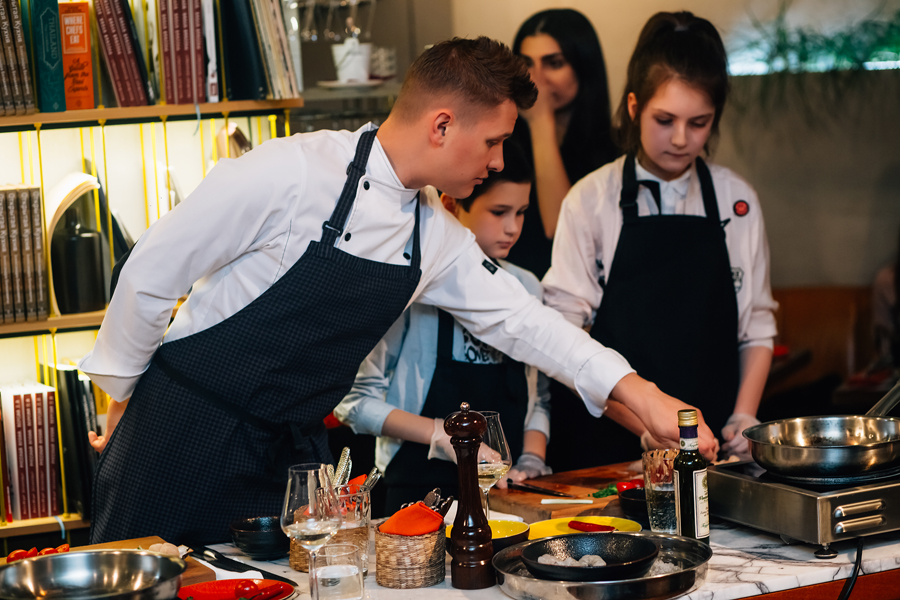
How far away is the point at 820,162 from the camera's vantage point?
397 cm

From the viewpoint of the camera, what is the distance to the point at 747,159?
3.92m

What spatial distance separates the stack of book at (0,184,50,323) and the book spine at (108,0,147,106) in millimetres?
370

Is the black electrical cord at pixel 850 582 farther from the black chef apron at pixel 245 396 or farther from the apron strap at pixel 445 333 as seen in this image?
the apron strap at pixel 445 333

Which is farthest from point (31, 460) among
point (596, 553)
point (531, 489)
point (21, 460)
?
point (596, 553)

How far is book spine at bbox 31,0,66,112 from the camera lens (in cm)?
252

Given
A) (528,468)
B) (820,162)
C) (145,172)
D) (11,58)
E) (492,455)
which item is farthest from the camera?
(820,162)

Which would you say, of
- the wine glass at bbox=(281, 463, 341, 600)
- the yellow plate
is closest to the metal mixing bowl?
the wine glass at bbox=(281, 463, 341, 600)

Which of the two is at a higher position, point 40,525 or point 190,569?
point 190,569

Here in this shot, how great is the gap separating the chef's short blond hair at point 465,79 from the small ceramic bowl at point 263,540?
0.82 meters

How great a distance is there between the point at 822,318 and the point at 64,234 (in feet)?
9.71

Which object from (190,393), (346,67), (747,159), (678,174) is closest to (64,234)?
(190,393)

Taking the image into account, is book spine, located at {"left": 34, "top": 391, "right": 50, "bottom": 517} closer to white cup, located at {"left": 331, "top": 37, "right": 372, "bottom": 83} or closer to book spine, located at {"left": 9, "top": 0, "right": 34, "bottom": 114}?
book spine, located at {"left": 9, "top": 0, "right": 34, "bottom": 114}

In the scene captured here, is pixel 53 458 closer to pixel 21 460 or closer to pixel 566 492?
pixel 21 460

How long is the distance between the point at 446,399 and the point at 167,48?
1.23m
